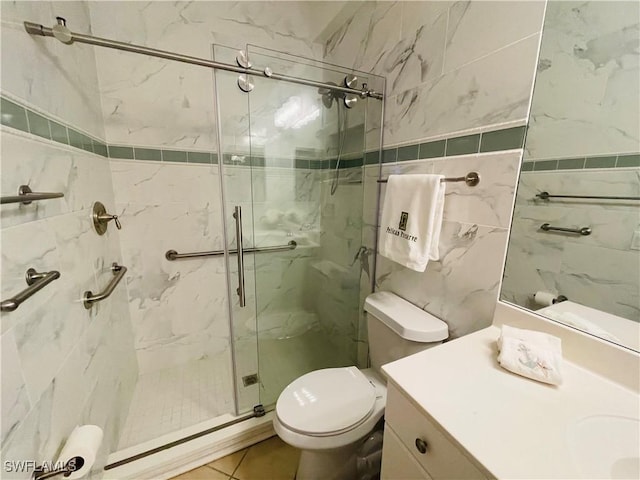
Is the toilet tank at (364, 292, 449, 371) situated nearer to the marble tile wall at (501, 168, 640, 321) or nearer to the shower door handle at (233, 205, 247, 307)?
the marble tile wall at (501, 168, 640, 321)

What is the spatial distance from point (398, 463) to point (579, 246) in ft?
2.86

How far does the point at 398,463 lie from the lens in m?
0.79

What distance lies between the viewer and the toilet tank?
1144mm

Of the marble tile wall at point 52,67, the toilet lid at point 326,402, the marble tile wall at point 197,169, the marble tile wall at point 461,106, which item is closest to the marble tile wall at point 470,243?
the marble tile wall at point 461,106

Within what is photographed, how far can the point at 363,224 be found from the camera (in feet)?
5.54

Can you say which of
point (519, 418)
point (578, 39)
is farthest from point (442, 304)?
point (578, 39)

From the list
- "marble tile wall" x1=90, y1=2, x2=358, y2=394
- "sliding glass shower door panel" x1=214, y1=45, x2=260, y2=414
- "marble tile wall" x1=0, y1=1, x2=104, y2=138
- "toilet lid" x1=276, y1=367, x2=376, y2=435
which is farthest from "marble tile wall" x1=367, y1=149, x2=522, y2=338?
"marble tile wall" x1=0, y1=1, x2=104, y2=138

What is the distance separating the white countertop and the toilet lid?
0.43 metres

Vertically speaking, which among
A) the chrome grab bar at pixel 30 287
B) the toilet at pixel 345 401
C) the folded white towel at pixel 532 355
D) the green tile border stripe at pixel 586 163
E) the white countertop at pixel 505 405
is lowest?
the toilet at pixel 345 401

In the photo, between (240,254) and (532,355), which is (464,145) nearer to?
(532,355)

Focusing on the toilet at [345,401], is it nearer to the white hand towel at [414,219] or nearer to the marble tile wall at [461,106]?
the marble tile wall at [461,106]

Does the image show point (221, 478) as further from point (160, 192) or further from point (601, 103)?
point (601, 103)

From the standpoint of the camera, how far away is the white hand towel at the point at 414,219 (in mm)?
1130

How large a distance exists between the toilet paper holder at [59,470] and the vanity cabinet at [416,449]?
0.93 meters
